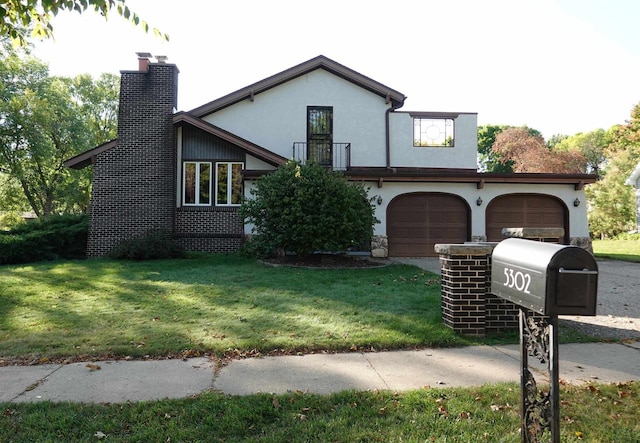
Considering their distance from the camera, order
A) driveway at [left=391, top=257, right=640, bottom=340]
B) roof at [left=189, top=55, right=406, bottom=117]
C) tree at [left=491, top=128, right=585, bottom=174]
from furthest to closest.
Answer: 1. tree at [left=491, top=128, right=585, bottom=174]
2. roof at [left=189, top=55, right=406, bottom=117]
3. driveway at [left=391, top=257, right=640, bottom=340]

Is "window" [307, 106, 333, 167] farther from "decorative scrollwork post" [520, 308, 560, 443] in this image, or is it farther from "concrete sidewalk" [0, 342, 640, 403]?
"decorative scrollwork post" [520, 308, 560, 443]

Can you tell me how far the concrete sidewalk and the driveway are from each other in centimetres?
87

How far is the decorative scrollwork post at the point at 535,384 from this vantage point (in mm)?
2195

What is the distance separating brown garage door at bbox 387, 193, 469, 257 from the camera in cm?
1559

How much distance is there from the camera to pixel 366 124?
58.7 ft

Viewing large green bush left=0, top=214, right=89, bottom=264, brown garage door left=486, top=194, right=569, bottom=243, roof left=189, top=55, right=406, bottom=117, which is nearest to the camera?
large green bush left=0, top=214, right=89, bottom=264

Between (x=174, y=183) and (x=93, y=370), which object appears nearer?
(x=93, y=370)

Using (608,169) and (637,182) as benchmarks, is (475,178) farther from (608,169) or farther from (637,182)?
(608,169)

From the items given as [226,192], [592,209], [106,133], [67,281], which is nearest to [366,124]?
[226,192]

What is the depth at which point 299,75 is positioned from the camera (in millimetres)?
17688

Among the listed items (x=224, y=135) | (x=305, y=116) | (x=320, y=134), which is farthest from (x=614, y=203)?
(x=224, y=135)

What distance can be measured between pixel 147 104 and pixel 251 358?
12.9 meters

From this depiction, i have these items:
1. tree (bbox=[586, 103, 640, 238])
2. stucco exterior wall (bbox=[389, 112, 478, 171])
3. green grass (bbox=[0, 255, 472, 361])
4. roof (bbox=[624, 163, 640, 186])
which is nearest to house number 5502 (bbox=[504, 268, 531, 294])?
green grass (bbox=[0, 255, 472, 361])

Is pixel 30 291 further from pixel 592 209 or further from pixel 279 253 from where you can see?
pixel 592 209
